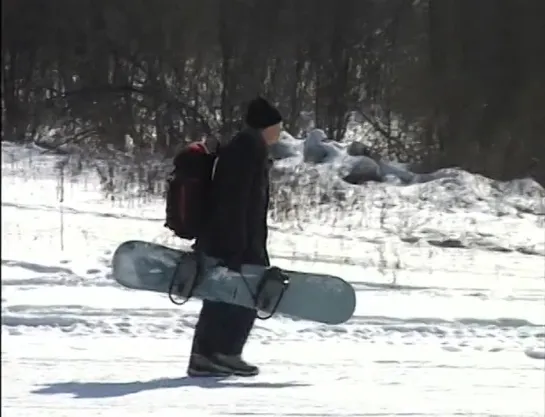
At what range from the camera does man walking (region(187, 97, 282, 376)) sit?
399 centimetres

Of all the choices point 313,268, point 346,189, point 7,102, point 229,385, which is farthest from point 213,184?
point 346,189

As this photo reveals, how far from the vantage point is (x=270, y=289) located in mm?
4086

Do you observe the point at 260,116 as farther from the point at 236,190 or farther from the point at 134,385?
the point at 134,385

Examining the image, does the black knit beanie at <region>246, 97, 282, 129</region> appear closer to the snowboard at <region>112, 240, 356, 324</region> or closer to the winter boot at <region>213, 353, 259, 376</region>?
the snowboard at <region>112, 240, 356, 324</region>

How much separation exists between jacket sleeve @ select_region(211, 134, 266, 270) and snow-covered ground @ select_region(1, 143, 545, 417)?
2.03 ft

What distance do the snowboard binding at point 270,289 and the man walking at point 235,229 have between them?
87 millimetres

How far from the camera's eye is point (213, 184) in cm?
401

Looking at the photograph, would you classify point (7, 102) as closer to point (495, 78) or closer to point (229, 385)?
point (229, 385)

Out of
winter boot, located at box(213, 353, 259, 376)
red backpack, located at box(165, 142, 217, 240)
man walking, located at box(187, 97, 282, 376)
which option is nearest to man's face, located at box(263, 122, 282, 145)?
man walking, located at box(187, 97, 282, 376)

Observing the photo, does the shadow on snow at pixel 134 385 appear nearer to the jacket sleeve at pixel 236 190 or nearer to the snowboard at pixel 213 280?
the snowboard at pixel 213 280

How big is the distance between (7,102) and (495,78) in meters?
11.7

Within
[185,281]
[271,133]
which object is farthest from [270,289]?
[271,133]

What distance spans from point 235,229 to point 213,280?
0.25 metres

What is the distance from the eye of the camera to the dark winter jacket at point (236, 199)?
398 cm
